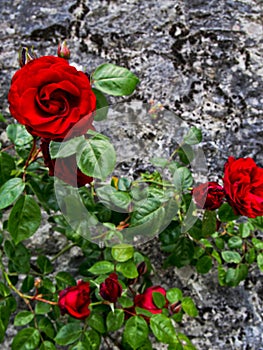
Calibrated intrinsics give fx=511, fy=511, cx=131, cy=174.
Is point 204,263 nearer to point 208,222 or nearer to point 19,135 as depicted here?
point 208,222

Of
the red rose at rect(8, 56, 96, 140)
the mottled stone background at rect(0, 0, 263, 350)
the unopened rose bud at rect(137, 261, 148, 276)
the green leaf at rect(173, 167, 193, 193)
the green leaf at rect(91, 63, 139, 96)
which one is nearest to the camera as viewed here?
the red rose at rect(8, 56, 96, 140)

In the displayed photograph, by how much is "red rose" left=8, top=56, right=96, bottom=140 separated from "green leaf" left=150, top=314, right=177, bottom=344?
41cm

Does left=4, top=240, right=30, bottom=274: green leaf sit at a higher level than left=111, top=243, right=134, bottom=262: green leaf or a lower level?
lower

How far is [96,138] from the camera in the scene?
68cm

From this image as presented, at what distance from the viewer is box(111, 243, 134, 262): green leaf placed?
0.89 m

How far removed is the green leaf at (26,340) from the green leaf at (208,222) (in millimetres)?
359

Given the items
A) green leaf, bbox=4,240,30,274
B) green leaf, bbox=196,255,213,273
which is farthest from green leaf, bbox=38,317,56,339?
green leaf, bbox=196,255,213,273

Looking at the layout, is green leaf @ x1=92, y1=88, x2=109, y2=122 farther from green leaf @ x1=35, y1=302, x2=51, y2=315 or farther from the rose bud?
green leaf @ x1=35, y1=302, x2=51, y2=315

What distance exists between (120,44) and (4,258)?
0.55 meters

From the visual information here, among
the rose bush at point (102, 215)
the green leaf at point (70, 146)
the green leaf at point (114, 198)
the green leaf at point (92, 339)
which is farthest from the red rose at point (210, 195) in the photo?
the green leaf at point (92, 339)

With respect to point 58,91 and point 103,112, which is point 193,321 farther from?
point 58,91

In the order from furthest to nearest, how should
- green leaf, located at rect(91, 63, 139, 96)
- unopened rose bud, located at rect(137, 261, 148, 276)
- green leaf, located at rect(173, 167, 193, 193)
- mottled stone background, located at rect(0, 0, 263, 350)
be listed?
1. mottled stone background, located at rect(0, 0, 263, 350)
2. unopened rose bud, located at rect(137, 261, 148, 276)
3. green leaf, located at rect(173, 167, 193, 193)
4. green leaf, located at rect(91, 63, 139, 96)

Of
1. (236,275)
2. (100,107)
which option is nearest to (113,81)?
(100,107)

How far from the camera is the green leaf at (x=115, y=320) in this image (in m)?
0.91
